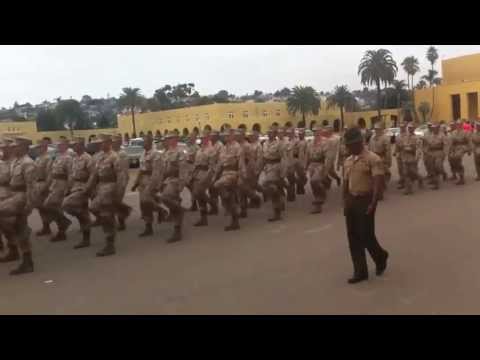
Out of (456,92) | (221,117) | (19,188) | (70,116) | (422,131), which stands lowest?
(19,188)

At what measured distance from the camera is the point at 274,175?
1052 cm

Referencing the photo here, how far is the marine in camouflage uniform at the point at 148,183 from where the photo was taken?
9469 mm

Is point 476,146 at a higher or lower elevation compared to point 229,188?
higher

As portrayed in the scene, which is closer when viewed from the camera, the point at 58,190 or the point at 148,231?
the point at 58,190

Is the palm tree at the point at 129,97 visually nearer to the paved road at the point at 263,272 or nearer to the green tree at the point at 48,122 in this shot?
the green tree at the point at 48,122

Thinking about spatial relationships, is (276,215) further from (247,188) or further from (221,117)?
(221,117)

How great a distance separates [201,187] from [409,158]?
221 inches

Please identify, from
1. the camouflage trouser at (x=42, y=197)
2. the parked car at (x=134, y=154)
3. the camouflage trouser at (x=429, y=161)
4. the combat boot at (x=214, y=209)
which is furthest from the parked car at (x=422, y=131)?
the parked car at (x=134, y=154)

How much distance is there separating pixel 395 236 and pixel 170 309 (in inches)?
165

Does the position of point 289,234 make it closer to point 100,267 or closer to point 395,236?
point 395,236

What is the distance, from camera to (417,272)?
6.30m

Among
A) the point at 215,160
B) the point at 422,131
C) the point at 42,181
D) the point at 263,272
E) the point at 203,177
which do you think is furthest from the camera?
the point at 422,131

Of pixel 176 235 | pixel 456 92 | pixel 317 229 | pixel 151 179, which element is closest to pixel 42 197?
pixel 151 179

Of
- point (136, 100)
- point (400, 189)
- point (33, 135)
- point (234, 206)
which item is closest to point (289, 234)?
point (234, 206)
